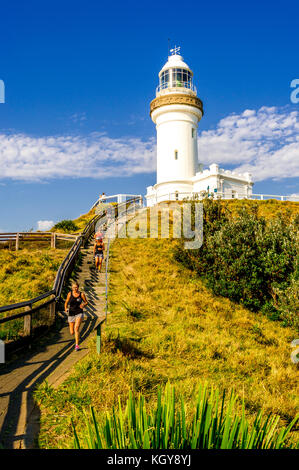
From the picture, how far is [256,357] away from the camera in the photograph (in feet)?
31.8

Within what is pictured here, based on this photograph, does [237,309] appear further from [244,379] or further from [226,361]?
[244,379]

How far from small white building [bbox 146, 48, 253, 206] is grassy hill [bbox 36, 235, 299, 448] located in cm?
2096

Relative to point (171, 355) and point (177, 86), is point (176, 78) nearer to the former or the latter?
point (177, 86)

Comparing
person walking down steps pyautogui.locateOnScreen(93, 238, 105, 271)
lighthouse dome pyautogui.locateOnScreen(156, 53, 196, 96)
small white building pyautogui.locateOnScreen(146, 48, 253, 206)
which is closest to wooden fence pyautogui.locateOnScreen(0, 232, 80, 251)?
person walking down steps pyautogui.locateOnScreen(93, 238, 105, 271)

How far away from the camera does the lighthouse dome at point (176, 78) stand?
3792cm

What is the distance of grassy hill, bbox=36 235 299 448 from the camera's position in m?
5.45

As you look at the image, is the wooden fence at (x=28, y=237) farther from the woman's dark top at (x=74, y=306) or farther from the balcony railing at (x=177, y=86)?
the balcony railing at (x=177, y=86)

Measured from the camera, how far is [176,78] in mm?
38344

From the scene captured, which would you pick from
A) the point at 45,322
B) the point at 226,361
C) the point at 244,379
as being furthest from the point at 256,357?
the point at 45,322

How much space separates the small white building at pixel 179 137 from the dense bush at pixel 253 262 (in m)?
19.5

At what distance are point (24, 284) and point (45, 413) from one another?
9.77 metres

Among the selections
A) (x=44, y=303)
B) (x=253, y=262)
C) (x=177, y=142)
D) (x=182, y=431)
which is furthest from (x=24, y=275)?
(x=177, y=142)

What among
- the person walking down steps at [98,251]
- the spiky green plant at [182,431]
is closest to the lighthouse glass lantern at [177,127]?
the person walking down steps at [98,251]

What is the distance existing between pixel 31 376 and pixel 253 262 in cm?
1206
